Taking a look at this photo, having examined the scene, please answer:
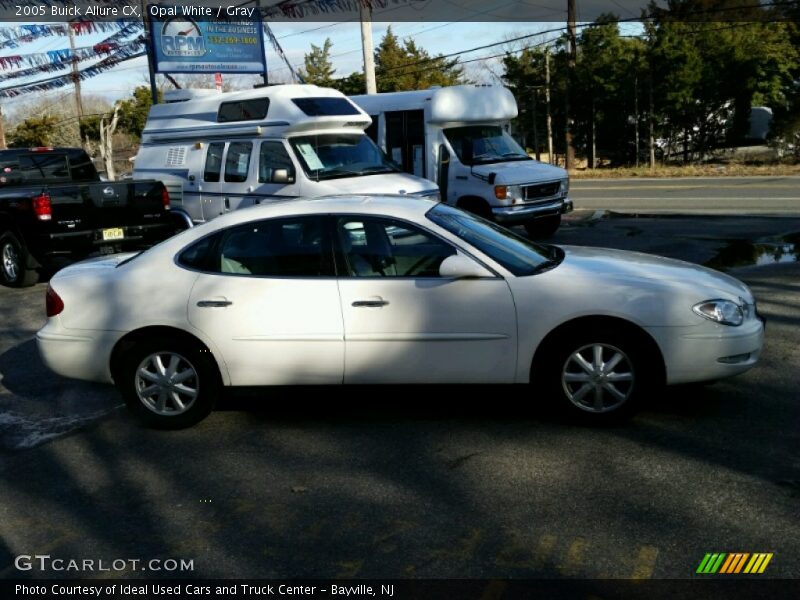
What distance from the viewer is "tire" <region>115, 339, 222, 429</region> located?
18.4ft

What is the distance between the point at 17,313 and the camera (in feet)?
33.5

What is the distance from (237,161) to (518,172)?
15.2 feet

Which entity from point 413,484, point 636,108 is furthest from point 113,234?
point 636,108

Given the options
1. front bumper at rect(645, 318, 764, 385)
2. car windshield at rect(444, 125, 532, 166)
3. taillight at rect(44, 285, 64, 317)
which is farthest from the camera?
car windshield at rect(444, 125, 532, 166)

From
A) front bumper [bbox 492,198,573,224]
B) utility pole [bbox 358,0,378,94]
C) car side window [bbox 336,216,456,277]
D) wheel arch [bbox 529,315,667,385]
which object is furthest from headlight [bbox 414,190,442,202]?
utility pole [bbox 358,0,378,94]

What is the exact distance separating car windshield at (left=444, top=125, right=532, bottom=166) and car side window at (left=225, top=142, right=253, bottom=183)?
3903mm

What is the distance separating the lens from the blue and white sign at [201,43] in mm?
22109

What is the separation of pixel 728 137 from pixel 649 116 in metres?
3.48

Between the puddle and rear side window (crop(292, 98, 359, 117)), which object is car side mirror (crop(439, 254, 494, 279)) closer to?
the puddle

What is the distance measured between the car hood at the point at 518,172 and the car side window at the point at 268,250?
8.33m

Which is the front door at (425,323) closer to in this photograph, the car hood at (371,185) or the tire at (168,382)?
the tire at (168,382)

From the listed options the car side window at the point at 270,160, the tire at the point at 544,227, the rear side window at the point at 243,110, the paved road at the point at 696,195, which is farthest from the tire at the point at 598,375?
the paved road at the point at 696,195

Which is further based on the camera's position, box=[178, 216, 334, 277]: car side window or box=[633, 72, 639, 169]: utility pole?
box=[633, 72, 639, 169]: utility pole

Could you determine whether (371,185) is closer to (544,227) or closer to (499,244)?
(544,227)
